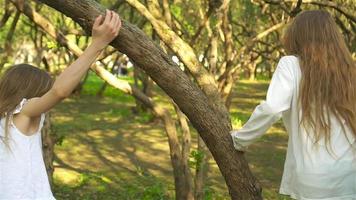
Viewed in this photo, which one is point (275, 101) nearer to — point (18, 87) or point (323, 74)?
point (323, 74)

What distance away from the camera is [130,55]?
3.35m

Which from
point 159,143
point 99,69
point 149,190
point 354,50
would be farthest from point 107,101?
point 99,69

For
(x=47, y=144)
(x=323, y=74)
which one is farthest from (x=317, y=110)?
A: (x=47, y=144)

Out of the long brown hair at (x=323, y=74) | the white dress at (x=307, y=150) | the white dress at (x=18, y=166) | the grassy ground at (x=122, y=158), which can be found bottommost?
the grassy ground at (x=122, y=158)

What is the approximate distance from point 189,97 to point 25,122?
38.0 inches

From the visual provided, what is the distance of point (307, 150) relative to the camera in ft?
9.92

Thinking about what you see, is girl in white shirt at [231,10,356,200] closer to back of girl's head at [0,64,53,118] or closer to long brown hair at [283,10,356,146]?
long brown hair at [283,10,356,146]

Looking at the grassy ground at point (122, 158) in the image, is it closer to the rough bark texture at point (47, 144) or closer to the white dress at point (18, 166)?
the rough bark texture at point (47, 144)

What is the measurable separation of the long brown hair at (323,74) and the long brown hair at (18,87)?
131 cm

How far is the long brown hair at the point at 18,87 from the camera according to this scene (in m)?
2.96

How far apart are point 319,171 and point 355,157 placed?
0.72 feet

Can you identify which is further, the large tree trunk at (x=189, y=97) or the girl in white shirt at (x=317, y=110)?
the large tree trunk at (x=189, y=97)

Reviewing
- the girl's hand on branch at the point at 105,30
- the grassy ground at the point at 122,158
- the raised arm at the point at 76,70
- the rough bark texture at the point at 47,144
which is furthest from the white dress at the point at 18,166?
the grassy ground at the point at 122,158

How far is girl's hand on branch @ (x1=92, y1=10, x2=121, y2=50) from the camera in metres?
2.98
